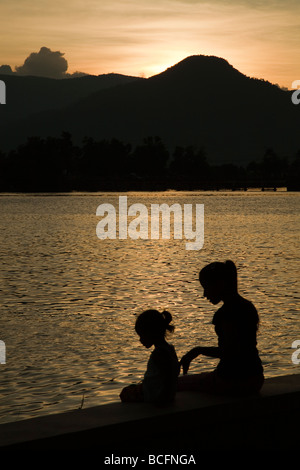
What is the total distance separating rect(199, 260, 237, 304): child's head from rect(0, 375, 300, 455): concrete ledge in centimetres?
96

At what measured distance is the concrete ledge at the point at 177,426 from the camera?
598cm

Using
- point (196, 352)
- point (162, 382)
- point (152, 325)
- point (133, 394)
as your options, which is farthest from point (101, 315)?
point (162, 382)

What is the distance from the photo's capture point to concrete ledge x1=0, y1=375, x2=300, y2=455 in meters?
5.98

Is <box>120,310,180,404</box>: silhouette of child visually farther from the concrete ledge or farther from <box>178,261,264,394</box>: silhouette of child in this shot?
<box>178,261,264,394</box>: silhouette of child

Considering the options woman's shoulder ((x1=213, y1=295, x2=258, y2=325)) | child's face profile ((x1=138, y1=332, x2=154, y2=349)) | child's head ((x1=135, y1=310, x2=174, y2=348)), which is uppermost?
woman's shoulder ((x1=213, y1=295, x2=258, y2=325))

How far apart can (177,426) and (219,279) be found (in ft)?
4.48

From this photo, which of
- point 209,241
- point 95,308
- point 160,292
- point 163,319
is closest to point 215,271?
point 163,319

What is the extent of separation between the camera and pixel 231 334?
691 centimetres

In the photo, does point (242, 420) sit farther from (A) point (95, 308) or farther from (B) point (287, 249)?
(B) point (287, 249)

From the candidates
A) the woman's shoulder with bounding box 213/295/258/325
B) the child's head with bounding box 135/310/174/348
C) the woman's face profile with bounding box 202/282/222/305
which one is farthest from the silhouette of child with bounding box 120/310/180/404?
the woman's shoulder with bounding box 213/295/258/325

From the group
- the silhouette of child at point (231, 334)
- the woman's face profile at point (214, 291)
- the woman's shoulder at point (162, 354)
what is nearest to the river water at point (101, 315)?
the woman's shoulder at point (162, 354)

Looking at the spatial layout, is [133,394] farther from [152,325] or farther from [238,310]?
[238,310]

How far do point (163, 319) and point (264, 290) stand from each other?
57.4 feet

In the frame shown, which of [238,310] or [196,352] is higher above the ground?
[238,310]
